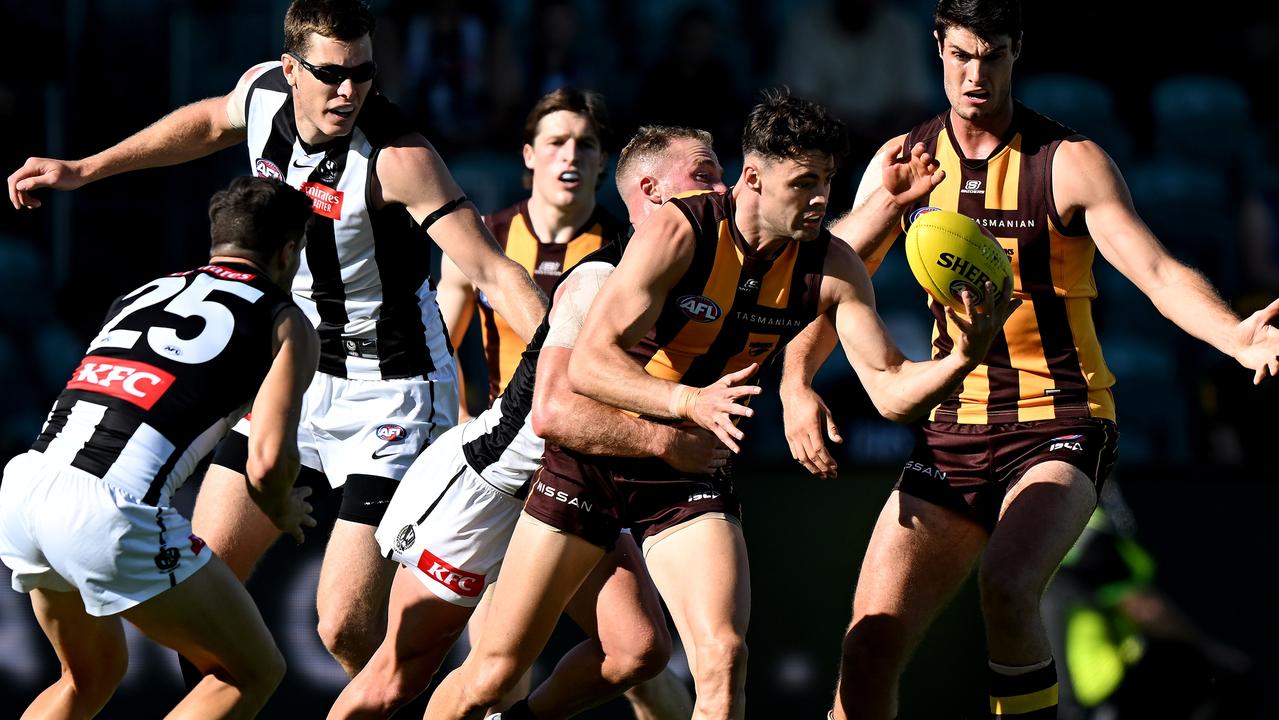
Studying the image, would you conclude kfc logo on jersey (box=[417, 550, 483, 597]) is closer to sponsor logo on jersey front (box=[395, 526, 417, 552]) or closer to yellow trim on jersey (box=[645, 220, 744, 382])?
sponsor logo on jersey front (box=[395, 526, 417, 552])

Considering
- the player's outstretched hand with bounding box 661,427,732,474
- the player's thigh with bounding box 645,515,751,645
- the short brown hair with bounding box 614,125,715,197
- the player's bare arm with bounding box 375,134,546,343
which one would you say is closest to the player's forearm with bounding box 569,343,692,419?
the player's outstretched hand with bounding box 661,427,732,474

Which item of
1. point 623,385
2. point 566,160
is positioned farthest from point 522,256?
point 623,385

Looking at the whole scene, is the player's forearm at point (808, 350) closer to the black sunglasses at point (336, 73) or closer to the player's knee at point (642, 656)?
the player's knee at point (642, 656)

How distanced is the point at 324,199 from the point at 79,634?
1.79m

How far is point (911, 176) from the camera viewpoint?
17.8ft

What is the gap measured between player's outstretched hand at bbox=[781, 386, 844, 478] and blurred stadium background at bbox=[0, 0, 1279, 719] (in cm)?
256

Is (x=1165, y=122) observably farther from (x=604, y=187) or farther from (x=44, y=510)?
(x=44, y=510)

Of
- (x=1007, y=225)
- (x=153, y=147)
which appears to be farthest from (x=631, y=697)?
(x=153, y=147)

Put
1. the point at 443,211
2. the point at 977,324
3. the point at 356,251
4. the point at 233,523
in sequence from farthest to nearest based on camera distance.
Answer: the point at 233,523, the point at 356,251, the point at 443,211, the point at 977,324

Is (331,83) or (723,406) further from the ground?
(331,83)

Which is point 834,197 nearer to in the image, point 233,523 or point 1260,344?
point 233,523

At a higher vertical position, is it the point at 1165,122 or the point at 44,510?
the point at 1165,122

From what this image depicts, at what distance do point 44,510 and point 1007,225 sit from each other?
130 inches

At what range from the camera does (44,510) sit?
4.93 metres
